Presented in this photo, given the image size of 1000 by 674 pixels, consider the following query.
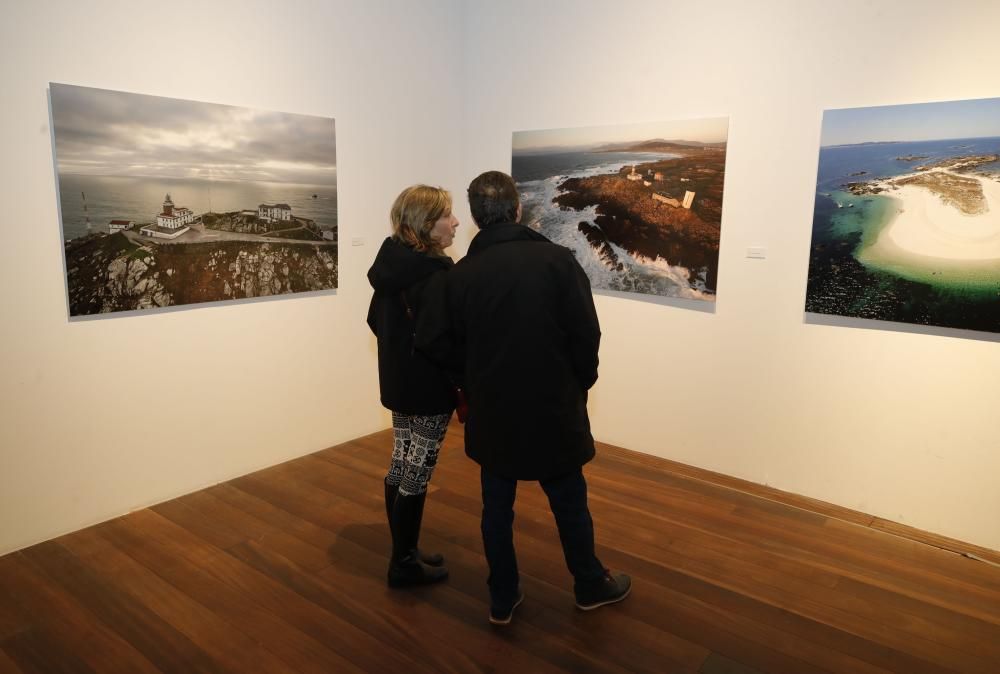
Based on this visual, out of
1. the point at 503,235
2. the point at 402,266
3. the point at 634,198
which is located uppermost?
the point at 634,198

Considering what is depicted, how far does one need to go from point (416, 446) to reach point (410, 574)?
0.57 meters

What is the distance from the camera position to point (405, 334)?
2.43 m

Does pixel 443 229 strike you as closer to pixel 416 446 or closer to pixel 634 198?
pixel 416 446

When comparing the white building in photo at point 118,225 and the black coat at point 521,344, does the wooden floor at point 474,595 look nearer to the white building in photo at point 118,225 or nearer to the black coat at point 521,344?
the black coat at point 521,344

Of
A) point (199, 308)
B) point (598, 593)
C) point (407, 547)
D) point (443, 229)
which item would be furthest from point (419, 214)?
point (199, 308)

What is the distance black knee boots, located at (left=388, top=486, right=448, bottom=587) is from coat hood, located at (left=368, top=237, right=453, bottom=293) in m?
0.84

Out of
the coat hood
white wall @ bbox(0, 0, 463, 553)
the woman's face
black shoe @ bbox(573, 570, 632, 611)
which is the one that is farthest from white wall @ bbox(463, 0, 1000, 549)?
the coat hood

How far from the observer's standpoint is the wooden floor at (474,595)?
2.29 m

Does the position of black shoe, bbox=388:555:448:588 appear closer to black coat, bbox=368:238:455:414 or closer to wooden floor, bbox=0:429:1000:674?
wooden floor, bbox=0:429:1000:674

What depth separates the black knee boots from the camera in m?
2.62

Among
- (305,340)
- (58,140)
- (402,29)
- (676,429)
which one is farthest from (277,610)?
(402,29)

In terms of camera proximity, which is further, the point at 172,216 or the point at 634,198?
the point at 634,198

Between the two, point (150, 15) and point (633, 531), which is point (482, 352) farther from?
point (150, 15)

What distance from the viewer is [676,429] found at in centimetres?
410
